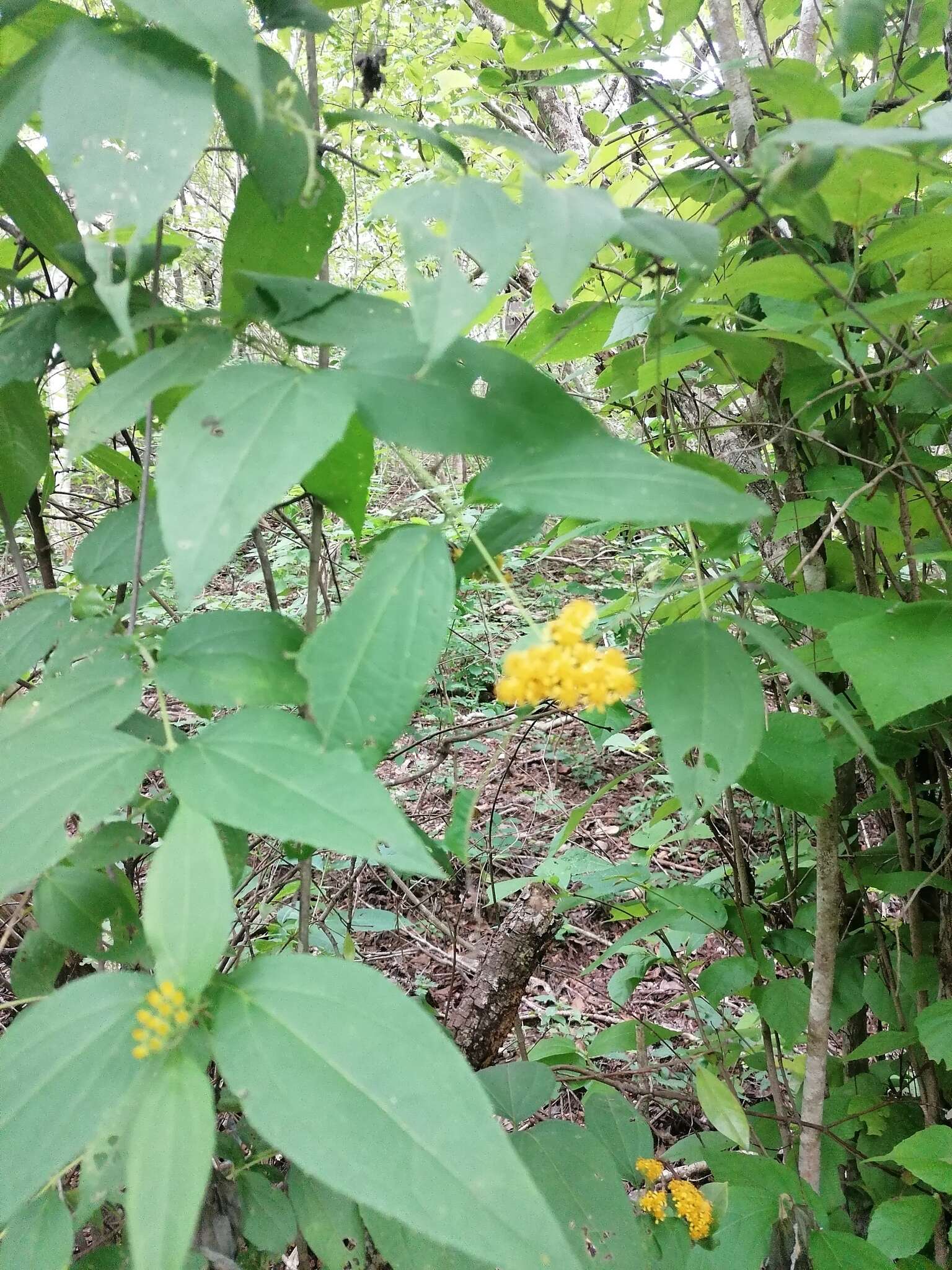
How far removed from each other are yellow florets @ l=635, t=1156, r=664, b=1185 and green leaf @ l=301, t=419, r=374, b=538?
81cm

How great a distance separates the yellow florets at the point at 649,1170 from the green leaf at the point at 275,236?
99cm

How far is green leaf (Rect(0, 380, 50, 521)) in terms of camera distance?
714 mm

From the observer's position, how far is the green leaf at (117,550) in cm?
61

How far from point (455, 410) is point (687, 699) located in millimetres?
251

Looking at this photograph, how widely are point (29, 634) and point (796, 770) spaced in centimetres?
69

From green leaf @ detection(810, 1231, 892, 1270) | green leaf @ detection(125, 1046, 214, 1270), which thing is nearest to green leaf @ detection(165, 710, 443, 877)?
green leaf @ detection(125, 1046, 214, 1270)

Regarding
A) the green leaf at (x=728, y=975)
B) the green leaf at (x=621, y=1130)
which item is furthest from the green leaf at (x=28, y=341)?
the green leaf at (x=728, y=975)

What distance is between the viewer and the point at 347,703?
44 cm

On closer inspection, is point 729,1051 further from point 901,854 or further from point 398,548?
point 398,548

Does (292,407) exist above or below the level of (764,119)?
below

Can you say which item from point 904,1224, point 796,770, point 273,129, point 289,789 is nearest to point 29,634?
point 289,789

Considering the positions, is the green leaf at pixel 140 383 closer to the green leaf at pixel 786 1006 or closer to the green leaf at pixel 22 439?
the green leaf at pixel 22 439

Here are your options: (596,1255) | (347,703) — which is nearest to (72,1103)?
(347,703)

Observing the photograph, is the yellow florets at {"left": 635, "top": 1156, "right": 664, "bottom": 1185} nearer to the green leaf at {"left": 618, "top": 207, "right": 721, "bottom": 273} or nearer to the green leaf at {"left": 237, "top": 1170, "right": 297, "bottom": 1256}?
the green leaf at {"left": 237, "top": 1170, "right": 297, "bottom": 1256}
